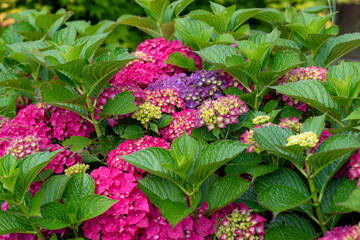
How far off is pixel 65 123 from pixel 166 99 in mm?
484

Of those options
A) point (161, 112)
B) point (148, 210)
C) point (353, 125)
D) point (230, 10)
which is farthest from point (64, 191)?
point (230, 10)

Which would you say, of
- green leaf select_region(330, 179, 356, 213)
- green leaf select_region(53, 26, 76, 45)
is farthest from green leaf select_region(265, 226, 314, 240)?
green leaf select_region(53, 26, 76, 45)

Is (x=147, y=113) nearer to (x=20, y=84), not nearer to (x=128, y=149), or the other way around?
(x=128, y=149)

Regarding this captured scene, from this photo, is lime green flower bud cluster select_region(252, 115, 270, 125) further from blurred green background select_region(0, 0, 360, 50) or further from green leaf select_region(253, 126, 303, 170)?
blurred green background select_region(0, 0, 360, 50)

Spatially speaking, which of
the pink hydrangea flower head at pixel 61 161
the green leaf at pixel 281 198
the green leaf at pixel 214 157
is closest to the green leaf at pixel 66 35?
the pink hydrangea flower head at pixel 61 161

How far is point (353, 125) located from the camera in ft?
5.24

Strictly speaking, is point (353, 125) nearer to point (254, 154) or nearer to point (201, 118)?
point (254, 154)

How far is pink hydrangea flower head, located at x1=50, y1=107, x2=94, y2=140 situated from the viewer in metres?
1.99

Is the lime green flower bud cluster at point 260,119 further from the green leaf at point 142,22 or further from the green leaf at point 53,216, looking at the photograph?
the green leaf at point 142,22

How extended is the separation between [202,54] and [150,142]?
454mm

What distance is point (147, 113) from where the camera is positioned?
1.92 metres

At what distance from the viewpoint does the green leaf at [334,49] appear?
2.05 m

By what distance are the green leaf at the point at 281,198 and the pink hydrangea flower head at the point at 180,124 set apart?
565mm

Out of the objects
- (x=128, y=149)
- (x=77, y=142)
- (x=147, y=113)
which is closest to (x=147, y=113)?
(x=147, y=113)
